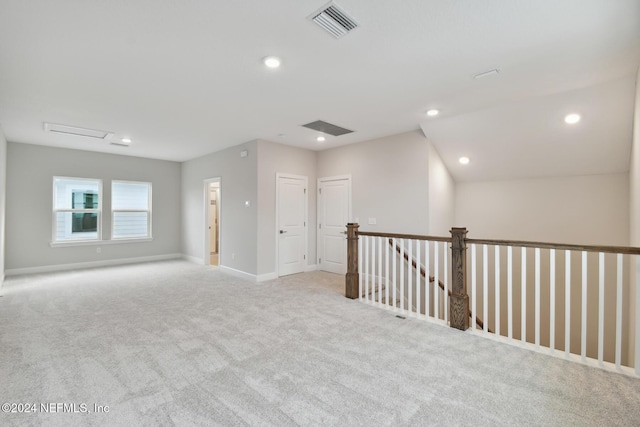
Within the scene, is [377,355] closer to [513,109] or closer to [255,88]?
[255,88]

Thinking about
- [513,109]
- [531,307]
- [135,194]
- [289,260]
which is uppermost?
[513,109]

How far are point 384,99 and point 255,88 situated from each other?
153 cm

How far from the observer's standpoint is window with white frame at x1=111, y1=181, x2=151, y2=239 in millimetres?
7185

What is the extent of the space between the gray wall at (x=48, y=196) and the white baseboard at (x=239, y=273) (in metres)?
2.70

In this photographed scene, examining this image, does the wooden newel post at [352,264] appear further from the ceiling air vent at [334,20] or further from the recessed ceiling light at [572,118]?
the recessed ceiling light at [572,118]

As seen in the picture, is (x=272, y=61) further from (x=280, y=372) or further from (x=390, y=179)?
(x=390, y=179)

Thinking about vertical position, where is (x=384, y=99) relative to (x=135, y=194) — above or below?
above

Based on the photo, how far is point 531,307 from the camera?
4926mm

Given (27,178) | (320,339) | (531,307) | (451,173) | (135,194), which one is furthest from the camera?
(135,194)

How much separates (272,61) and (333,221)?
3924 mm

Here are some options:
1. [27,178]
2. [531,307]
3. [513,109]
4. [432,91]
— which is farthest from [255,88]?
[27,178]

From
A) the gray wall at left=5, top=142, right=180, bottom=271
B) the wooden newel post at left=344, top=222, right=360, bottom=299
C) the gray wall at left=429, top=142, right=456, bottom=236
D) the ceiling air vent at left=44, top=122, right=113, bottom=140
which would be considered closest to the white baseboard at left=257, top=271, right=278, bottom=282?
the wooden newel post at left=344, top=222, right=360, bottom=299

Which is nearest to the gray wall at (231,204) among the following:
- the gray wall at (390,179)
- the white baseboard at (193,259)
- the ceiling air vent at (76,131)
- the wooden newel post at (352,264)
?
the white baseboard at (193,259)

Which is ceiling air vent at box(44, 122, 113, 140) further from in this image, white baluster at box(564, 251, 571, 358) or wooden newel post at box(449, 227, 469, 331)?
white baluster at box(564, 251, 571, 358)
